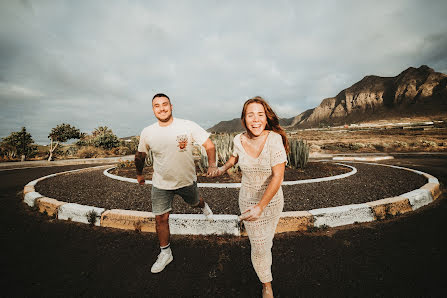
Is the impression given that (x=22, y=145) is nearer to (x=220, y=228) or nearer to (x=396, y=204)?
(x=220, y=228)

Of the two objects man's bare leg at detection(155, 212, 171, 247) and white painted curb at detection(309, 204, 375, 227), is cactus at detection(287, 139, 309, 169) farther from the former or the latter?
man's bare leg at detection(155, 212, 171, 247)

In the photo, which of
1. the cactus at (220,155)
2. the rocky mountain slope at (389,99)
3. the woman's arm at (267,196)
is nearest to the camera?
the woman's arm at (267,196)

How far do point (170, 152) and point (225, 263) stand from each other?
1.42 meters

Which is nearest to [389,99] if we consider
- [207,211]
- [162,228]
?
[207,211]

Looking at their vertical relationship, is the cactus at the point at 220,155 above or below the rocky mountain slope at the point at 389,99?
below

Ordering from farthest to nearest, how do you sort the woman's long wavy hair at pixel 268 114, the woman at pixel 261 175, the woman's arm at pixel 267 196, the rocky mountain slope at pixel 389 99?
the rocky mountain slope at pixel 389 99
the woman's long wavy hair at pixel 268 114
the woman at pixel 261 175
the woman's arm at pixel 267 196

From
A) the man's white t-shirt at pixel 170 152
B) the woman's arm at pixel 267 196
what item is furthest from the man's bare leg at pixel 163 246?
the woman's arm at pixel 267 196

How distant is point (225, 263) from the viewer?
2148 millimetres

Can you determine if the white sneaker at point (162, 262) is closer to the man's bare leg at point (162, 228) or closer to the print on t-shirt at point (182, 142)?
the man's bare leg at point (162, 228)

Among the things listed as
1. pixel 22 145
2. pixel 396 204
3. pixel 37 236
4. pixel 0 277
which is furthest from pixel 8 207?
pixel 22 145

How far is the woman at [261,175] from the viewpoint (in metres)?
1.57

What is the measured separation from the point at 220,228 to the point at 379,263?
1871mm

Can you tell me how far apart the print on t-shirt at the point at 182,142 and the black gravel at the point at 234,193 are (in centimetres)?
144

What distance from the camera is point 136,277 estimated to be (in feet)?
6.46
